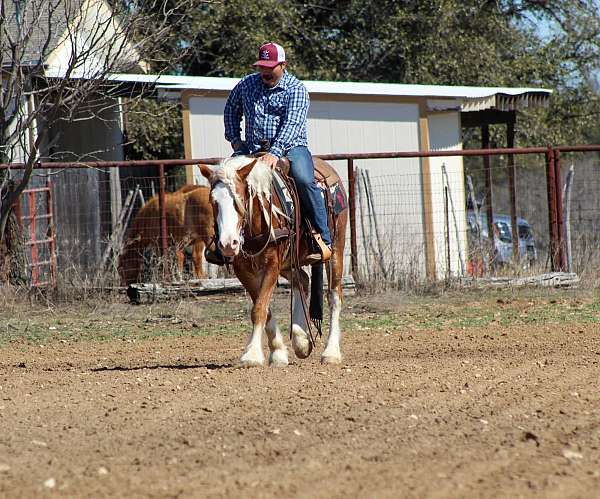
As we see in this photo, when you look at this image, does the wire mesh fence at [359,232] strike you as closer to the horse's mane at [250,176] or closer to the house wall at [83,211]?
the house wall at [83,211]

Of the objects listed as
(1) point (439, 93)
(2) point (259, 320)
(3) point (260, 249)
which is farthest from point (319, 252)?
(1) point (439, 93)

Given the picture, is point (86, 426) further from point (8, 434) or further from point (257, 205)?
point (257, 205)

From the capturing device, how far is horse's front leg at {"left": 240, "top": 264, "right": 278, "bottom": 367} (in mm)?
9508

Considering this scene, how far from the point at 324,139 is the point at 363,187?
1.62m

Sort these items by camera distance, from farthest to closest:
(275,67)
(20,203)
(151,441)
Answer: (20,203), (275,67), (151,441)

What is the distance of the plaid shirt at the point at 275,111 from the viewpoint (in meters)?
9.71

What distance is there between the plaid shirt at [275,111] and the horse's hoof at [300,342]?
1.57 meters

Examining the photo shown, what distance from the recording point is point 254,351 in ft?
31.3

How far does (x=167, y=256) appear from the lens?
16500mm

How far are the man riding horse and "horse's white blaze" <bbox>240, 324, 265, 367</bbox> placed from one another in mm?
785

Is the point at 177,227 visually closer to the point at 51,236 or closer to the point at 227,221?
the point at 51,236

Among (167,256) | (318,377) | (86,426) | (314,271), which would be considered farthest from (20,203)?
(86,426)

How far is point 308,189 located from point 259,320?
122 cm

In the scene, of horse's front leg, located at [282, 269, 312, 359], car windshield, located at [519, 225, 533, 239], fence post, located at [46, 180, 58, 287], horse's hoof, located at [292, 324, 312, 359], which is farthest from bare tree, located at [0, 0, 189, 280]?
car windshield, located at [519, 225, 533, 239]
